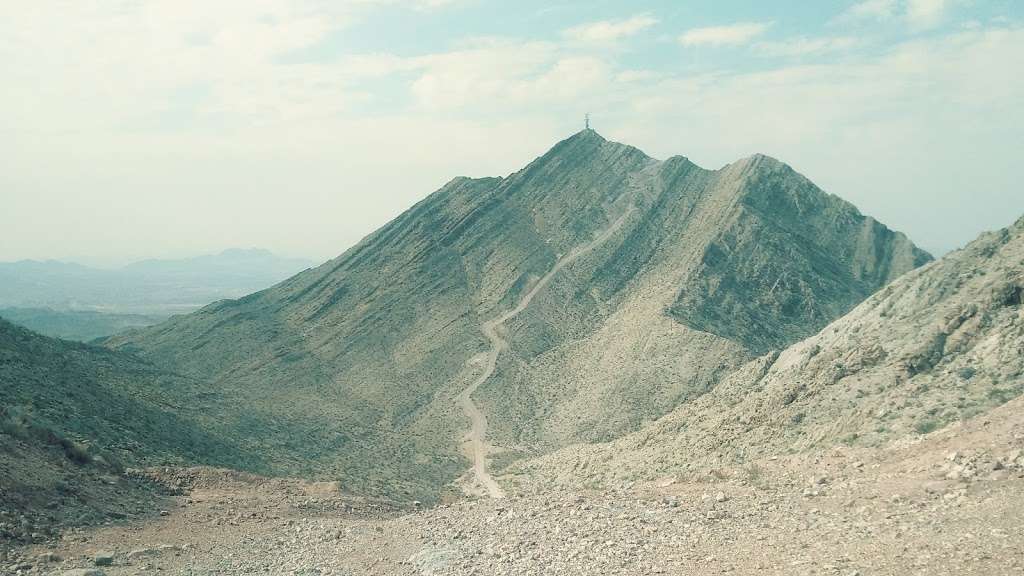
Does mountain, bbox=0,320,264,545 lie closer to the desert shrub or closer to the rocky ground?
the rocky ground

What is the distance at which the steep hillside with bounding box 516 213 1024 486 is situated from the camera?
1725 cm

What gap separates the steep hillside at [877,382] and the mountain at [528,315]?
10787 millimetres

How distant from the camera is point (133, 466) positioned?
21219 mm

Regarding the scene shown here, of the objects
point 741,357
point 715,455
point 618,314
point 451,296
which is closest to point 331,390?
point 451,296

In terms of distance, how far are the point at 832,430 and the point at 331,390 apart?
121 ft

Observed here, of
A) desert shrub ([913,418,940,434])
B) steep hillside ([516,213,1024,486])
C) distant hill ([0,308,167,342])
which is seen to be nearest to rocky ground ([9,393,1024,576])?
desert shrub ([913,418,940,434])

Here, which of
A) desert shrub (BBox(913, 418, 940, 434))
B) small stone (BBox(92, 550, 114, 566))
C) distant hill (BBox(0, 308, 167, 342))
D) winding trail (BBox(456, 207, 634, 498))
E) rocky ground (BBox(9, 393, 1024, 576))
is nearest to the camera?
rocky ground (BBox(9, 393, 1024, 576))

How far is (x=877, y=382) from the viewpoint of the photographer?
19.9 metres

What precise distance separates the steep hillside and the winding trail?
7.06 meters

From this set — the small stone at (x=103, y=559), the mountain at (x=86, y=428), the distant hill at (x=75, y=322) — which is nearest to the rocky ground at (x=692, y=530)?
the small stone at (x=103, y=559)

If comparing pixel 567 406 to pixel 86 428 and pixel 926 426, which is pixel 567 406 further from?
pixel 926 426

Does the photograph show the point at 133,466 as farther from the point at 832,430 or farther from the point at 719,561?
the point at 832,430

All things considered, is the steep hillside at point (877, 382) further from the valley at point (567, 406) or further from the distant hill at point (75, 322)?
the distant hill at point (75, 322)

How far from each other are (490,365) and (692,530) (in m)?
38.4
